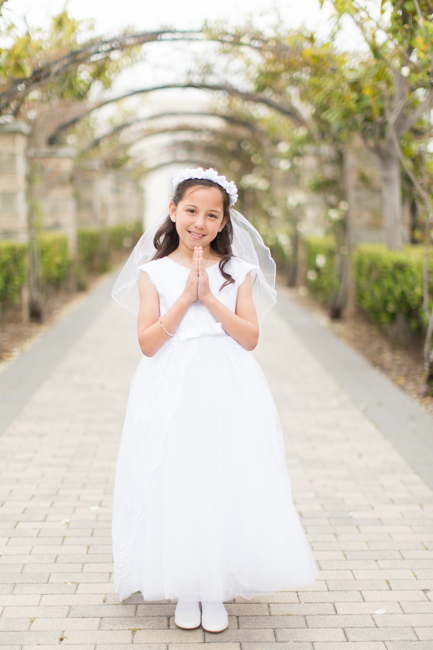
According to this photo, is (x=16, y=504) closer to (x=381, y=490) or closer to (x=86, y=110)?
(x=381, y=490)

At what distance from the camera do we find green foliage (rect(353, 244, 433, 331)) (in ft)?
19.9

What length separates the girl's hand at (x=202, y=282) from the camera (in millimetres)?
2412

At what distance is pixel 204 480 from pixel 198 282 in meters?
0.74

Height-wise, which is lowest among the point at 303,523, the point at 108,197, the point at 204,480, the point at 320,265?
the point at 303,523

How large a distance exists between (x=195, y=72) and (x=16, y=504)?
310 inches

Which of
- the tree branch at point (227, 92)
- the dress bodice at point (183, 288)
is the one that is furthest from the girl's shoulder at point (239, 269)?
the tree branch at point (227, 92)

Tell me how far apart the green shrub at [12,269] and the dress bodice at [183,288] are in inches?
209

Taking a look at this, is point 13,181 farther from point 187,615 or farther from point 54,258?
point 187,615

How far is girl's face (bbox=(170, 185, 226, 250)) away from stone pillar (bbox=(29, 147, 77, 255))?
7604mm

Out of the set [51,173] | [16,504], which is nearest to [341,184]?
[51,173]

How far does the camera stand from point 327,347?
7.68 m

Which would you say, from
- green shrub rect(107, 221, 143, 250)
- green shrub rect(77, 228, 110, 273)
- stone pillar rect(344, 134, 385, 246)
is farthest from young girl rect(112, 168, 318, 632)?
green shrub rect(107, 221, 143, 250)

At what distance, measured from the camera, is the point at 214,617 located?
244cm

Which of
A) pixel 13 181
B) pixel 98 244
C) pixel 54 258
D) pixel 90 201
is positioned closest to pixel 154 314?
pixel 13 181
